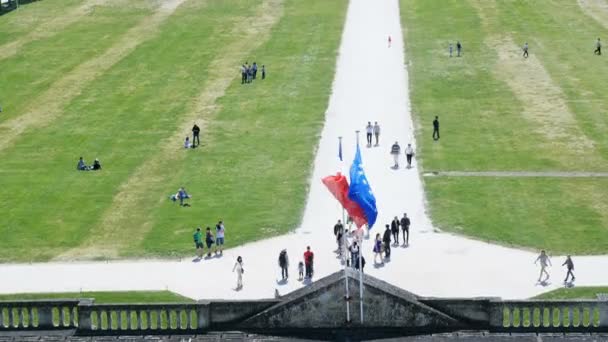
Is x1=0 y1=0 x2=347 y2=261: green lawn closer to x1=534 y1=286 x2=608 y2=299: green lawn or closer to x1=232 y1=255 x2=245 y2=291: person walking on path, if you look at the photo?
x1=232 y1=255 x2=245 y2=291: person walking on path

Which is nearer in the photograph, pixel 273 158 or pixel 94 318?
pixel 94 318

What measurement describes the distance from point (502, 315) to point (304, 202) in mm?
32641

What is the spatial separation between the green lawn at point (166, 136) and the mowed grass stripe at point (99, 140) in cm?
13

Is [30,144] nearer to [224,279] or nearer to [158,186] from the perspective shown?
[158,186]

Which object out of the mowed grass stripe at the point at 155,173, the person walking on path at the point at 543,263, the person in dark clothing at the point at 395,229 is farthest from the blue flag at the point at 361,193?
the mowed grass stripe at the point at 155,173

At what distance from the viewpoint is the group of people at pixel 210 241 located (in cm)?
5922

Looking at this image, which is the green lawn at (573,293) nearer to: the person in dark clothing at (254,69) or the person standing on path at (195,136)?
the person standing on path at (195,136)

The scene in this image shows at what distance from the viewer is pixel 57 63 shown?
111 metres

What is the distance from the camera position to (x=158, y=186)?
71.8 meters

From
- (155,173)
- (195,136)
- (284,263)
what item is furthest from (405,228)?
(195,136)

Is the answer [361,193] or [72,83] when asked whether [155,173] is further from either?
[361,193]

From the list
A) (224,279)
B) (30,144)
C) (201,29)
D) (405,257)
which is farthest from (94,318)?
(201,29)

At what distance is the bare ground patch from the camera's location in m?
88.4

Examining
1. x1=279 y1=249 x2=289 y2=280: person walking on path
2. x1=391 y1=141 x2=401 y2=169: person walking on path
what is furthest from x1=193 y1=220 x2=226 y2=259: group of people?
x1=391 y1=141 x2=401 y2=169: person walking on path
